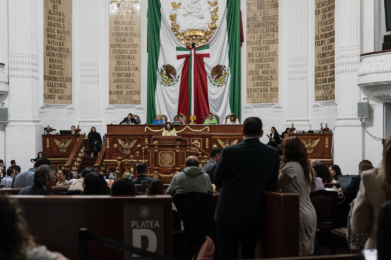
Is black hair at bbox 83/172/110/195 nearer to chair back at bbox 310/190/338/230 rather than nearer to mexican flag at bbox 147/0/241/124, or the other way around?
chair back at bbox 310/190/338/230

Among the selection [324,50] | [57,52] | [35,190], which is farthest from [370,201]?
[57,52]

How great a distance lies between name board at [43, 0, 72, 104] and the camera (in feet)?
53.9

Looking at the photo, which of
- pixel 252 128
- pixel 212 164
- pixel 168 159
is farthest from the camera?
pixel 168 159

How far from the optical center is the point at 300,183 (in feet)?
12.8

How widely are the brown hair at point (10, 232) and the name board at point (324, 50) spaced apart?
577 inches

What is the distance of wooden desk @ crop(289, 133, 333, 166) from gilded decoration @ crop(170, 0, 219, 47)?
6.03m

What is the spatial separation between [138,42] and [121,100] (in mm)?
2458

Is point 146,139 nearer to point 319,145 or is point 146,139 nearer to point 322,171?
point 319,145

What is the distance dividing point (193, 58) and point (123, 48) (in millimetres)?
2854

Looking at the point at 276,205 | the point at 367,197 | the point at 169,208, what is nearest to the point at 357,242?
the point at 276,205

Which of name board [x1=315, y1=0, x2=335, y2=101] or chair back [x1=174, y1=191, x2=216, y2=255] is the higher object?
name board [x1=315, y1=0, x2=335, y2=101]

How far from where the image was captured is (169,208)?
3.65 m

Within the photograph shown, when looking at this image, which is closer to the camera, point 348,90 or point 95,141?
point 348,90

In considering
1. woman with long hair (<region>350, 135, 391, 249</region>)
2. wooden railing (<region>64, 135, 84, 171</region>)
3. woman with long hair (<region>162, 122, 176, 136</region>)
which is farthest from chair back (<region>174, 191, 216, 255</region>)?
wooden railing (<region>64, 135, 84, 171</region>)
